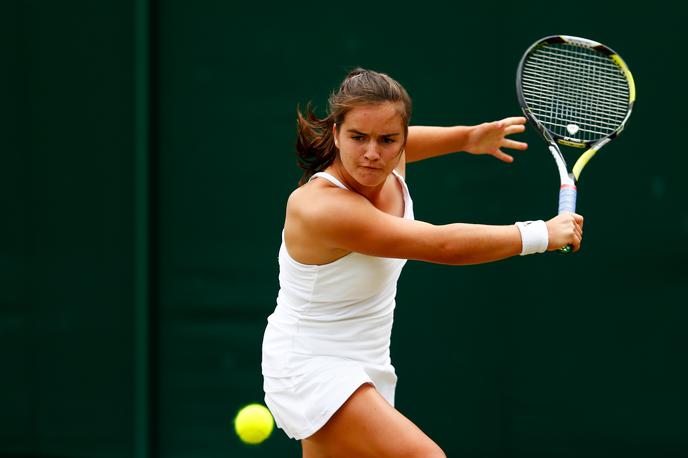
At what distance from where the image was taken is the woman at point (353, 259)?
2760 mm

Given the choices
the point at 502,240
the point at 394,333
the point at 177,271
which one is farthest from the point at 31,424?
the point at 502,240

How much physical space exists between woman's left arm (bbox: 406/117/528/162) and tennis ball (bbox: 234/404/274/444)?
1.43m

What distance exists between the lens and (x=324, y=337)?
294 centimetres

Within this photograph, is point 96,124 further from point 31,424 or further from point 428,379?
point 428,379

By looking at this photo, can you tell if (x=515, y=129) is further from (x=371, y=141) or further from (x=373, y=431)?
(x=373, y=431)

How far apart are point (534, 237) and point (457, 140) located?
0.79 metres

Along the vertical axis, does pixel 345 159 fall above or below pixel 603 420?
above

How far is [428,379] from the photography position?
14.3 ft

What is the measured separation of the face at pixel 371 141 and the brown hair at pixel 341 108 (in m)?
0.03

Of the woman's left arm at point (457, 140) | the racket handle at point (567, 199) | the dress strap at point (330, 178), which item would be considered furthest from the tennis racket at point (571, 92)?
the dress strap at point (330, 178)

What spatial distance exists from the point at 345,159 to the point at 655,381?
1994 millimetres

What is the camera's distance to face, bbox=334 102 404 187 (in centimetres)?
276

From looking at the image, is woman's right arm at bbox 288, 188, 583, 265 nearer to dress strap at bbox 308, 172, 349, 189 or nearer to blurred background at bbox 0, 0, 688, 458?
dress strap at bbox 308, 172, 349, 189

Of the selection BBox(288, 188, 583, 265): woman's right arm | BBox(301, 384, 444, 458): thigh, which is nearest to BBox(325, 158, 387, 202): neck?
BBox(288, 188, 583, 265): woman's right arm
